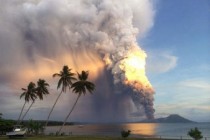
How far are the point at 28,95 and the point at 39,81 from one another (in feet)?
28.6

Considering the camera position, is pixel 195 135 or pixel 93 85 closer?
pixel 195 135

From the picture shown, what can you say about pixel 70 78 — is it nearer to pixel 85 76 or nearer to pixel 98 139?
pixel 85 76

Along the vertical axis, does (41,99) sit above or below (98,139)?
above

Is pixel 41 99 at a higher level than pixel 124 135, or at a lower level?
higher

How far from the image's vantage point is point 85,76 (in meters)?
104

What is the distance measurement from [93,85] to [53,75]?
1484 centimetres

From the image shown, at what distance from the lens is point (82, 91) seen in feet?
338

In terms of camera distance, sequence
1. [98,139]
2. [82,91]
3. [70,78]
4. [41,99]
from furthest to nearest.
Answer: [41,99], [70,78], [82,91], [98,139]

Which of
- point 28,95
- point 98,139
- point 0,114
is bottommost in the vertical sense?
point 98,139

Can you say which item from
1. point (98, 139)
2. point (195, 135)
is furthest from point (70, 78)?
point (195, 135)

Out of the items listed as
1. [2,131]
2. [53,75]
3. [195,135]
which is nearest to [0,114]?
[2,131]

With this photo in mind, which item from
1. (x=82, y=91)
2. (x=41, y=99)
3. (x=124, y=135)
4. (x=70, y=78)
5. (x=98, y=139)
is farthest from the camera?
(x=41, y=99)

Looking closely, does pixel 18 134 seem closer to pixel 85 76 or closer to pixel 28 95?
pixel 85 76

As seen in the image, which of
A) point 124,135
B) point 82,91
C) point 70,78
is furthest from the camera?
point 70,78
